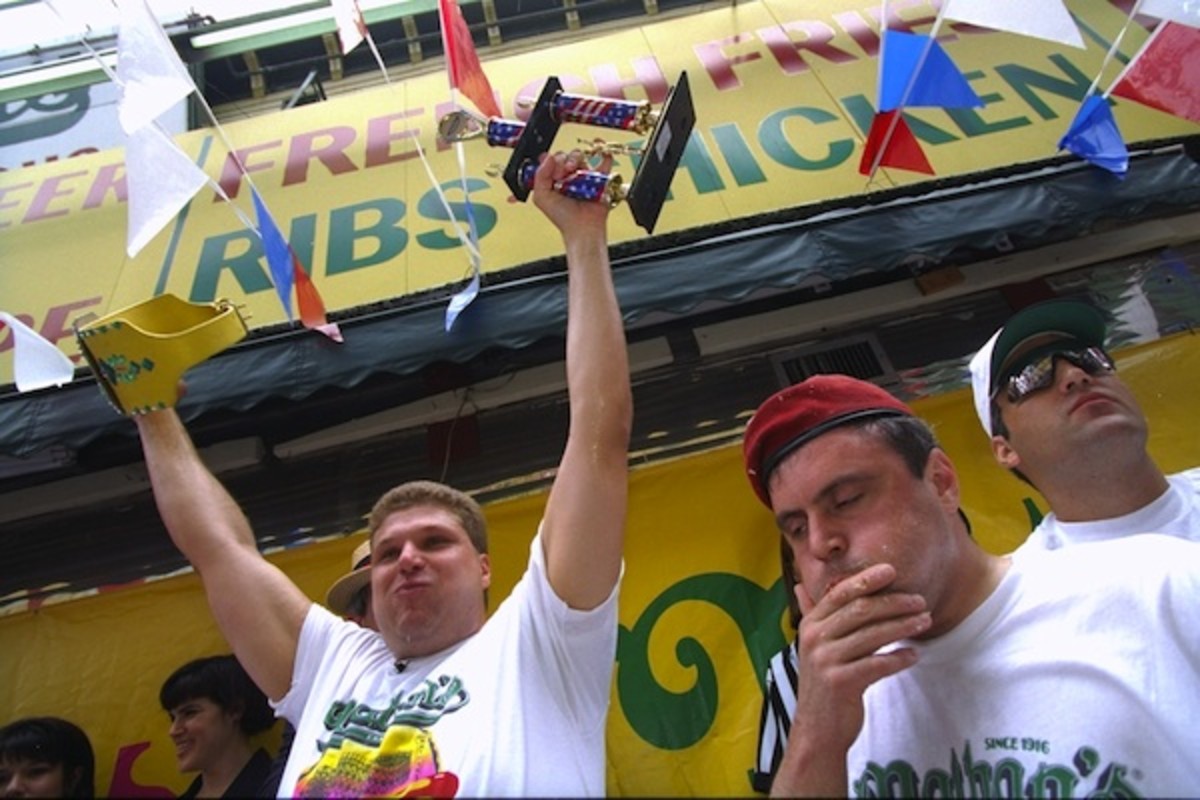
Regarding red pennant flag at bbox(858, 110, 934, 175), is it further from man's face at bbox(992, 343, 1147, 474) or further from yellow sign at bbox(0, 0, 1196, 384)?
man's face at bbox(992, 343, 1147, 474)

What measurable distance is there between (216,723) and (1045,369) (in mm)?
2655

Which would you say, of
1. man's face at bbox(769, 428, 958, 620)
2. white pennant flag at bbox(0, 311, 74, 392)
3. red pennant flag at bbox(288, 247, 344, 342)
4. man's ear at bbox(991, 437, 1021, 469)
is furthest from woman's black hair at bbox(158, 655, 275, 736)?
man's ear at bbox(991, 437, 1021, 469)

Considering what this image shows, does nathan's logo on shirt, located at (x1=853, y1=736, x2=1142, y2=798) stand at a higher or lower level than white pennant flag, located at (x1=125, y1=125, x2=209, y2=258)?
lower

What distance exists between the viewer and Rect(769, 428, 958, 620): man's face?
1.30 m

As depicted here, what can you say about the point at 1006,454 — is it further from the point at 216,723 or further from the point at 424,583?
the point at 216,723

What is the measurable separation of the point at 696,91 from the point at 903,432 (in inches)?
121

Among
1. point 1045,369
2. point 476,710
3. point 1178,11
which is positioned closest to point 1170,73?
point 1178,11

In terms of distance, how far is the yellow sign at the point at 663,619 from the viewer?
236cm

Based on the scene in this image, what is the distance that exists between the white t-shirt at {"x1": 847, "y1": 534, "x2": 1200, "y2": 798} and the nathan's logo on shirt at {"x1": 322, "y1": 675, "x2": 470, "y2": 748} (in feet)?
2.45

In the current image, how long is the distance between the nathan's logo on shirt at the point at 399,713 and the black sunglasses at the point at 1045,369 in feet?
5.52

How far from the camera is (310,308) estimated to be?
294 cm

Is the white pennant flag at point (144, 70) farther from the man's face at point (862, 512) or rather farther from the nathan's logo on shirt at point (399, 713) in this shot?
the man's face at point (862, 512)

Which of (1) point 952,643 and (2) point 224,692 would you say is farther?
(2) point 224,692

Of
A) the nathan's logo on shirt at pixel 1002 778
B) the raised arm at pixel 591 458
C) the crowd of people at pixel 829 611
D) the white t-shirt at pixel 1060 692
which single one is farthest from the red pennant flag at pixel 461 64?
the nathan's logo on shirt at pixel 1002 778
